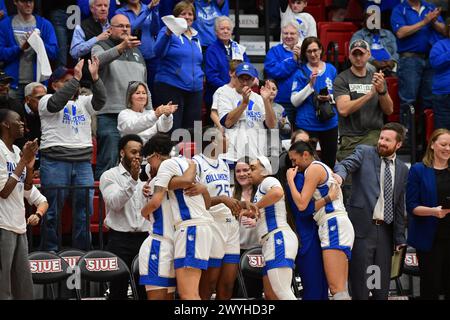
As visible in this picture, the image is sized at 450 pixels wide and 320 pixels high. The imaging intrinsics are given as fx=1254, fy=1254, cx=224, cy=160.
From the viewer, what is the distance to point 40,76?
14.2 m

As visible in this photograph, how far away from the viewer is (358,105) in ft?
44.0

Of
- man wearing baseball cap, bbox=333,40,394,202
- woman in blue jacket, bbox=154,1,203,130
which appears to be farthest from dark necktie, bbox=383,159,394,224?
woman in blue jacket, bbox=154,1,203,130

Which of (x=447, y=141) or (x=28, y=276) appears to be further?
(x=447, y=141)

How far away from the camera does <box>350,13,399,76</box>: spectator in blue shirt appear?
15594 millimetres

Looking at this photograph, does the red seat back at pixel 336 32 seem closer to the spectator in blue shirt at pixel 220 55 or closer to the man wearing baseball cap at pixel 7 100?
the spectator in blue shirt at pixel 220 55

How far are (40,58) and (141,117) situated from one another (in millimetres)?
1884

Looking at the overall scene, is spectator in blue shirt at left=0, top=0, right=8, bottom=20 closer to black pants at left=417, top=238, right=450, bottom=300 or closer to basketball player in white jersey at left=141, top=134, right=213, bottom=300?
basketball player in white jersey at left=141, top=134, right=213, bottom=300

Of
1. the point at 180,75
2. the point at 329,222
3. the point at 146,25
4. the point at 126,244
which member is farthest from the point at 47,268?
the point at 146,25

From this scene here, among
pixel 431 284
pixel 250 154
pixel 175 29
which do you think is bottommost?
pixel 431 284

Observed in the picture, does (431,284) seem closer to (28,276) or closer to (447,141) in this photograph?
(447,141)

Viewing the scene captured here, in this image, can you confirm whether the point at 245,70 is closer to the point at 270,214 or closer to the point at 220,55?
the point at 220,55

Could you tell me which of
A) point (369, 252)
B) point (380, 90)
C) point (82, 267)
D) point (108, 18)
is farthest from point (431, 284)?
point (108, 18)

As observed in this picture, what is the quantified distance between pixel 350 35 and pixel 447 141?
501 cm
